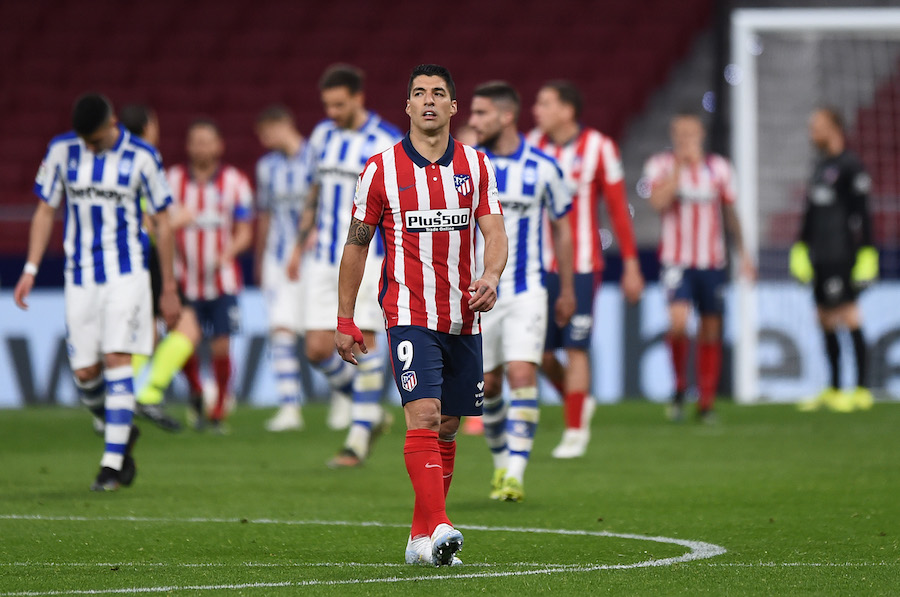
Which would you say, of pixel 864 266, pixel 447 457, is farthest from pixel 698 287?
pixel 447 457

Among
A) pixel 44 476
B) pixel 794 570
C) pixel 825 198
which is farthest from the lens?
pixel 825 198

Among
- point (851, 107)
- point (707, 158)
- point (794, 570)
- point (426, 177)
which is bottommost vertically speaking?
point (794, 570)

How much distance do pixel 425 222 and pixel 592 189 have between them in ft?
14.3

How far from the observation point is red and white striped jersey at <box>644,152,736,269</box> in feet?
40.5

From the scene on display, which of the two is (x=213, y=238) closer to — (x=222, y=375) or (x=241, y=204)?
(x=241, y=204)

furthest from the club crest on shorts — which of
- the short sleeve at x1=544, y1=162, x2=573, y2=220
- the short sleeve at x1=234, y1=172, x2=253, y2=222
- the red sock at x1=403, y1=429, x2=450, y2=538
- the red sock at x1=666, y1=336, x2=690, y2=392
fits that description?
the red sock at x1=666, y1=336, x2=690, y2=392

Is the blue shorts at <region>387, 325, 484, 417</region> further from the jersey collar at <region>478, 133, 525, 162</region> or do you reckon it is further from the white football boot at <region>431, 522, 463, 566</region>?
the jersey collar at <region>478, 133, 525, 162</region>

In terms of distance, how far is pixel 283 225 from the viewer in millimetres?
12688

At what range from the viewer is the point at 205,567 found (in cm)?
513

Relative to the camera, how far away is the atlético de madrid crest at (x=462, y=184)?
5406mm

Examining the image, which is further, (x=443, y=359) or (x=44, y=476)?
(x=44, y=476)

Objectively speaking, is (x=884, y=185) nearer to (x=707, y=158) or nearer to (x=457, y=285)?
(x=707, y=158)

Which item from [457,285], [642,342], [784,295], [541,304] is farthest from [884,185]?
[457,285]

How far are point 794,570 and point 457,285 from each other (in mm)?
1533
